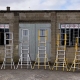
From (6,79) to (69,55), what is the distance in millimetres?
5093

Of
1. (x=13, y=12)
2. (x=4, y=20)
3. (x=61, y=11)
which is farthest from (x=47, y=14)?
(x=4, y=20)

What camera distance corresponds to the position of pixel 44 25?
10.7m

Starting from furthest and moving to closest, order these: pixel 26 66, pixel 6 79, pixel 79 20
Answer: pixel 79 20 → pixel 26 66 → pixel 6 79

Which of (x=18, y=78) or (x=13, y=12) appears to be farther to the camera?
(x=13, y=12)

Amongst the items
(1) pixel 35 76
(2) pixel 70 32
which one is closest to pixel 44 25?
(2) pixel 70 32

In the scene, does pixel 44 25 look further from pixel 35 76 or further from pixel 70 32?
pixel 35 76

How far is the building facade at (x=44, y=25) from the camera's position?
34.8ft

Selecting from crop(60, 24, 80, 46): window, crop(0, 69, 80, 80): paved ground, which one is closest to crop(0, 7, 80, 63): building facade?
crop(60, 24, 80, 46): window

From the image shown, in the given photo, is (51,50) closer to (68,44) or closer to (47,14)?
(68,44)

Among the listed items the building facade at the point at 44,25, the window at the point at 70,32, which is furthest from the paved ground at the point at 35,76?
the window at the point at 70,32

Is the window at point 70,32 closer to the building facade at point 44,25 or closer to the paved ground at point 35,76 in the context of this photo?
the building facade at point 44,25

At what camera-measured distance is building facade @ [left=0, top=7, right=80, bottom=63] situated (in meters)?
10.6

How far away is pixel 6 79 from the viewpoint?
7062 mm

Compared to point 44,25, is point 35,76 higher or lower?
lower
